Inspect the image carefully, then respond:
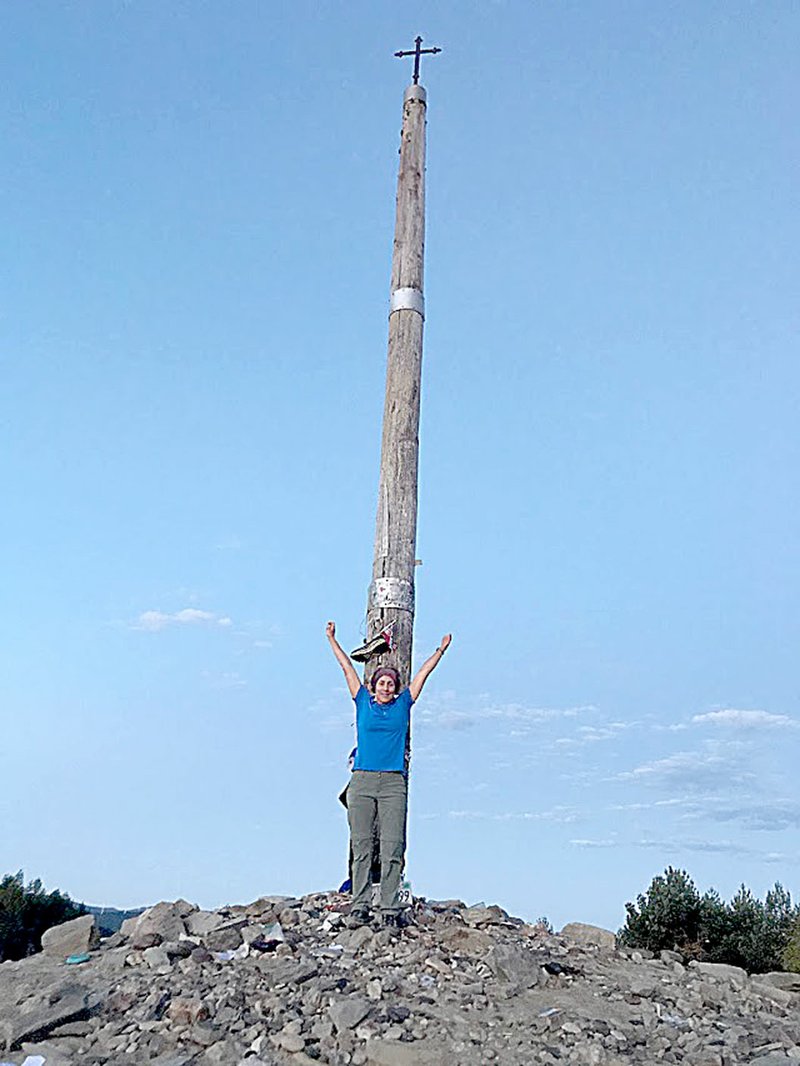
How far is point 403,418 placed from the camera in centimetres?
1270

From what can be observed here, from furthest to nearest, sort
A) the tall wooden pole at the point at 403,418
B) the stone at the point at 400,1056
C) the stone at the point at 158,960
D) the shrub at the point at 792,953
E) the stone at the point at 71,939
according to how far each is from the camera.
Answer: the shrub at the point at 792,953
the tall wooden pole at the point at 403,418
the stone at the point at 71,939
the stone at the point at 158,960
the stone at the point at 400,1056

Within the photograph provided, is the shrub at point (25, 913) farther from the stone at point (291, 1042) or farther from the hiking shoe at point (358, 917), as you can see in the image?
the stone at point (291, 1042)

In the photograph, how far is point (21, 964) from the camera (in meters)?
10.2

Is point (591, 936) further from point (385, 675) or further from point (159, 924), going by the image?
point (159, 924)

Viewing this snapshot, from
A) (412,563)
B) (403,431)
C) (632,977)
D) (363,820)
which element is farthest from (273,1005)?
(403,431)

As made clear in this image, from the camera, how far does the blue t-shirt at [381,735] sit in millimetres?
10320

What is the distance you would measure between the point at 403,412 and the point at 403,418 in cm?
8

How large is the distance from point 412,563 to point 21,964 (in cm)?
558

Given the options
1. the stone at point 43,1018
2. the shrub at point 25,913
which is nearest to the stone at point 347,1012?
the stone at point 43,1018

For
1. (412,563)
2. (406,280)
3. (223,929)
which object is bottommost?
(223,929)

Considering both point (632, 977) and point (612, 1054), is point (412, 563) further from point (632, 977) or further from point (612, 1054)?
point (612, 1054)

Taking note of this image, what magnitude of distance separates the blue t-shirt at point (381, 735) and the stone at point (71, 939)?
305cm

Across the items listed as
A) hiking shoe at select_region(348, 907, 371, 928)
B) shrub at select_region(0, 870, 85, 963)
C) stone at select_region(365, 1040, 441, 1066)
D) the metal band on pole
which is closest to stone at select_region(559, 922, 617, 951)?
hiking shoe at select_region(348, 907, 371, 928)

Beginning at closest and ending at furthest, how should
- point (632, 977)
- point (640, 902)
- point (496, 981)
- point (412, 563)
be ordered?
1. point (496, 981)
2. point (632, 977)
3. point (412, 563)
4. point (640, 902)
